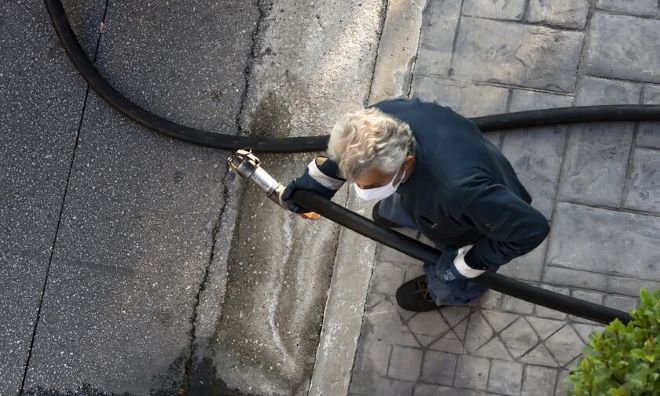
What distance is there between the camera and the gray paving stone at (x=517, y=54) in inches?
187

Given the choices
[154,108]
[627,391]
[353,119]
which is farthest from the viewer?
[154,108]

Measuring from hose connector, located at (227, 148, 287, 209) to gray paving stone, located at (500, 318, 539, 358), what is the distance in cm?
149

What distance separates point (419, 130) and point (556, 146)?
1.73 meters

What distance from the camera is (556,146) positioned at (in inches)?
183

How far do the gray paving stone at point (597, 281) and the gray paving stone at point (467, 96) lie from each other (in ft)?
3.14

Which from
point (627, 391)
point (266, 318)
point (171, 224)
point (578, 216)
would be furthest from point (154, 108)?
point (627, 391)

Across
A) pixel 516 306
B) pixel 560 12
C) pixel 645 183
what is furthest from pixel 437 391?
pixel 560 12

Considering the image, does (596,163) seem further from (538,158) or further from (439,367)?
(439,367)

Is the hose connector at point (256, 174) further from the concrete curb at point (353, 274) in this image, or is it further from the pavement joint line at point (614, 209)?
the pavement joint line at point (614, 209)

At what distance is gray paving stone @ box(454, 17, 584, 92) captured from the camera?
4738 mm

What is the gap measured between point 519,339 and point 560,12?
1884 mm

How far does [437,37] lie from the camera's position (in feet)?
15.8

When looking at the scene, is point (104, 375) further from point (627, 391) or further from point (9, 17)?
point (627, 391)

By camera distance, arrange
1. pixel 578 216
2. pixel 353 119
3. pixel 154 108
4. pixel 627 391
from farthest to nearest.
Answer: pixel 154 108 → pixel 578 216 → pixel 353 119 → pixel 627 391
